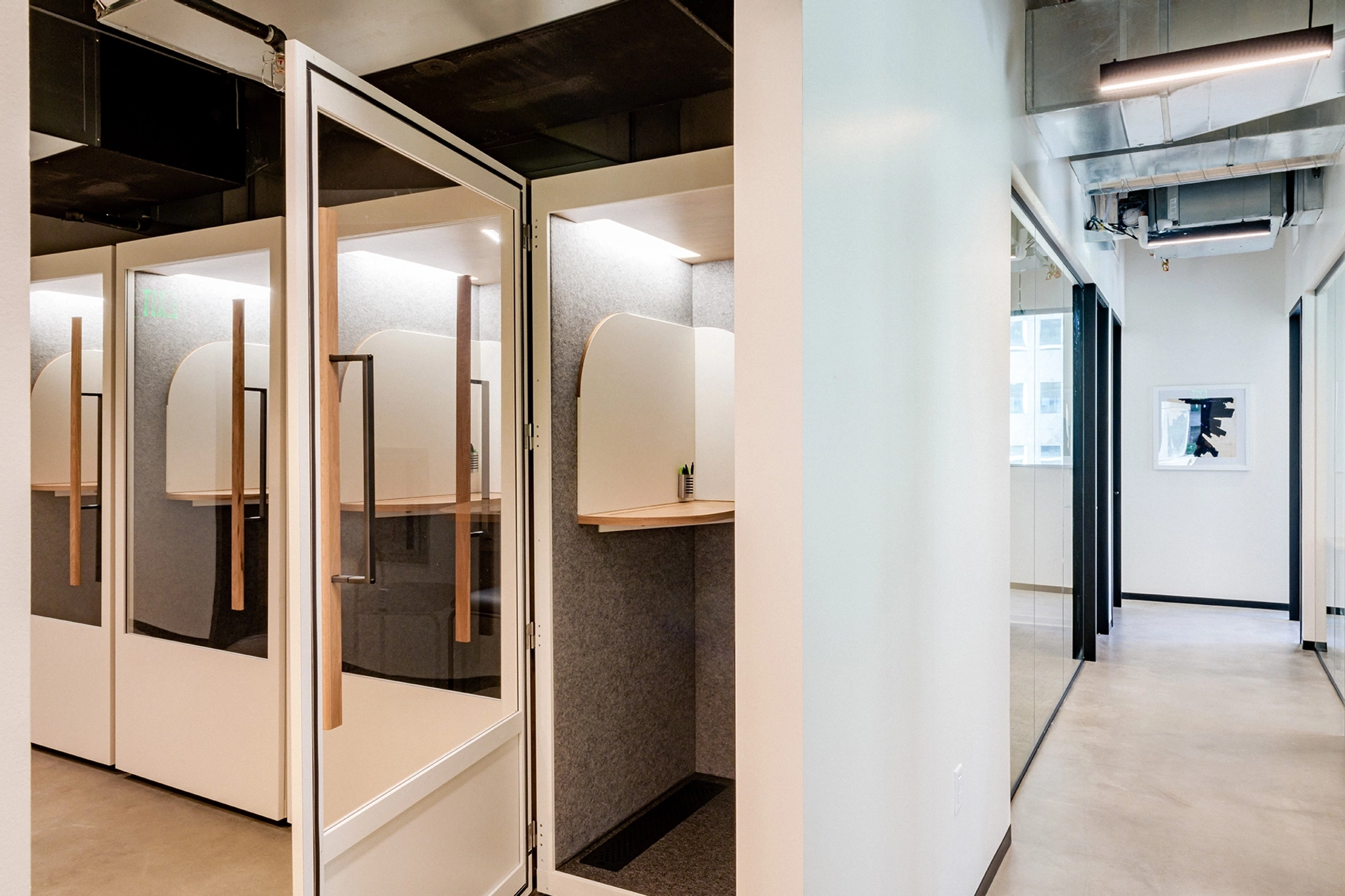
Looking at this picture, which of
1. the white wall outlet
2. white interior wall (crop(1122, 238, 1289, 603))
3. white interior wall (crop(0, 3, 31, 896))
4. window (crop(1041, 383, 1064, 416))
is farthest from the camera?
white interior wall (crop(1122, 238, 1289, 603))

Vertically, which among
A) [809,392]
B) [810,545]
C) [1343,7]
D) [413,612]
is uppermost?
[1343,7]

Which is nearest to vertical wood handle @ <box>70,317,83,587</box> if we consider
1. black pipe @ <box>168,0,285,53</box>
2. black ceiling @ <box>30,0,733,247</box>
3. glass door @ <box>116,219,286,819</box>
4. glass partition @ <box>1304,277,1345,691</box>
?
glass door @ <box>116,219,286,819</box>

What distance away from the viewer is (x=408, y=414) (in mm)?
1881

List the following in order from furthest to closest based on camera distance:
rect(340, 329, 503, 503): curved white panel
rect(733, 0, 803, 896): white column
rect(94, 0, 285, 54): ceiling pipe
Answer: rect(94, 0, 285, 54): ceiling pipe
rect(340, 329, 503, 503): curved white panel
rect(733, 0, 803, 896): white column

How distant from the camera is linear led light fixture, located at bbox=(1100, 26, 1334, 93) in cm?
227

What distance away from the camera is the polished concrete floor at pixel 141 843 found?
2488 mm

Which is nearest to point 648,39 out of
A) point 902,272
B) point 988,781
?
point 902,272

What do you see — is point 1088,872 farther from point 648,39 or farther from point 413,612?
point 648,39

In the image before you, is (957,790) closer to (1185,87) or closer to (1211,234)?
(1185,87)

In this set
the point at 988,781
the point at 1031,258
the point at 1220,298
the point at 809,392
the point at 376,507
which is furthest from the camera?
the point at 1220,298

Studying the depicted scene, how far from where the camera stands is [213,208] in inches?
134

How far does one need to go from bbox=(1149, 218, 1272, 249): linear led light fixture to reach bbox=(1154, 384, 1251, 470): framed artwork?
2133mm

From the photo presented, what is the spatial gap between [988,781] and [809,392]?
5.71 feet

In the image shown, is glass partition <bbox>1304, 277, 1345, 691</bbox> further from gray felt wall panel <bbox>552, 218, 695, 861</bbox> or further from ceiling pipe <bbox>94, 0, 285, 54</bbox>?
ceiling pipe <bbox>94, 0, 285, 54</bbox>
